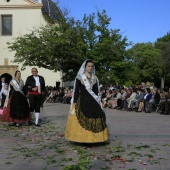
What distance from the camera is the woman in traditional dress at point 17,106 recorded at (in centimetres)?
1066

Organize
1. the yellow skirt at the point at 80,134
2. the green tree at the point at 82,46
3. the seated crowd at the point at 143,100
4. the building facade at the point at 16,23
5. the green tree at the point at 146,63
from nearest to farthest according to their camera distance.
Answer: the yellow skirt at the point at 80,134 → the seated crowd at the point at 143,100 → the green tree at the point at 82,46 → the building facade at the point at 16,23 → the green tree at the point at 146,63

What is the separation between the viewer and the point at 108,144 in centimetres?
763

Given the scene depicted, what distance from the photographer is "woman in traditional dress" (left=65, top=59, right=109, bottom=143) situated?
7214mm

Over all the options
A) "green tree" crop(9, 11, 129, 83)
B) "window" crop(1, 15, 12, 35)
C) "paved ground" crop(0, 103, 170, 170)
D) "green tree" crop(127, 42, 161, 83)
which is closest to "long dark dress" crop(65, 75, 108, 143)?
"paved ground" crop(0, 103, 170, 170)

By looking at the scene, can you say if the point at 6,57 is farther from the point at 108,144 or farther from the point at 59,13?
the point at 108,144

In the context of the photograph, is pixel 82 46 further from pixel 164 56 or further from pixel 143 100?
pixel 164 56

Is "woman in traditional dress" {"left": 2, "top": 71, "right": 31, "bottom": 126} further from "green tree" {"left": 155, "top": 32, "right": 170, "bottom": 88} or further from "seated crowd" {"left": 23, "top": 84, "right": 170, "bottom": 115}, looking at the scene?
"green tree" {"left": 155, "top": 32, "right": 170, "bottom": 88}

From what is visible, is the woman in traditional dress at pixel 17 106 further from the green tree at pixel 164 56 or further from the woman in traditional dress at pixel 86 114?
the green tree at pixel 164 56

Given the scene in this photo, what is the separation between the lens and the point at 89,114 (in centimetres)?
738

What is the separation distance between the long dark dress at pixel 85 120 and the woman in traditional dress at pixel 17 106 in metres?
3.56

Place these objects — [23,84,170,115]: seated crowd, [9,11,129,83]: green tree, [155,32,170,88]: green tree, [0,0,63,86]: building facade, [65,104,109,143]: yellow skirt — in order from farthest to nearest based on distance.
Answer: [155,32,170,88]: green tree
[0,0,63,86]: building facade
[9,11,129,83]: green tree
[23,84,170,115]: seated crowd
[65,104,109,143]: yellow skirt

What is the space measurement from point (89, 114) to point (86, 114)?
63 mm

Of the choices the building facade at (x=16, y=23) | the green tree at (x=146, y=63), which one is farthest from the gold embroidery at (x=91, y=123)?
the green tree at (x=146, y=63)

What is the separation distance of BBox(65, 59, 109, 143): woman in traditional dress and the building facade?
30310 mm
